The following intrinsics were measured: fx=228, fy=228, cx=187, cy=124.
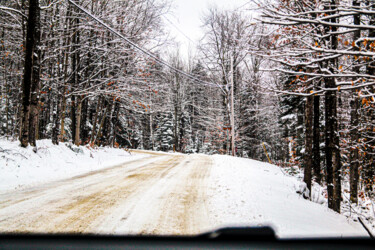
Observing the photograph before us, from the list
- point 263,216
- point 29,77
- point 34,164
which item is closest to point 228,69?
point 29,77

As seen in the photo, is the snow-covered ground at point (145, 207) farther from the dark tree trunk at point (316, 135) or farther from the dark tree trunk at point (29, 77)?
the dark tree trunk at point (316, 135)

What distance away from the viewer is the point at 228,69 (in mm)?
21953

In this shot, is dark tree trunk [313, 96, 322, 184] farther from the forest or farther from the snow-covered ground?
the snow-covered ground

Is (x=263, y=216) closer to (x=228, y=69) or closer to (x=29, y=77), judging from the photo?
(x=29, y=77)

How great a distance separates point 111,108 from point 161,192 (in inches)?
651

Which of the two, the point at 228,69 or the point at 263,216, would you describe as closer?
the point at 263,216

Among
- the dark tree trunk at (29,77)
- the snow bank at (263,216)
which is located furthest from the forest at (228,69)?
the snow bank at (263,216)

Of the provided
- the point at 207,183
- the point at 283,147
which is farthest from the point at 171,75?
the point at 207,183

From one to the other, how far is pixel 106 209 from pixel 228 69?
65.7 feet

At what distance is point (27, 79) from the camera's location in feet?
28.7

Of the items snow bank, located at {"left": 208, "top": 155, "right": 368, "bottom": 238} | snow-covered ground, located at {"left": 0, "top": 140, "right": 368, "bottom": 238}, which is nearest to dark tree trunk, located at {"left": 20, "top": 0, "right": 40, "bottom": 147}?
snow-covered ground, located at {"left": 0, "top": 140, "right": 368, "bottom": 238}

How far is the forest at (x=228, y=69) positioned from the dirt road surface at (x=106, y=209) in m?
2.85

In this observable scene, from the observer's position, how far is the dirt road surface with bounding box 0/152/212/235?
3.02 meters

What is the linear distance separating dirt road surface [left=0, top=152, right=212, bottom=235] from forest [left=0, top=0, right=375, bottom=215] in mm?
2850
